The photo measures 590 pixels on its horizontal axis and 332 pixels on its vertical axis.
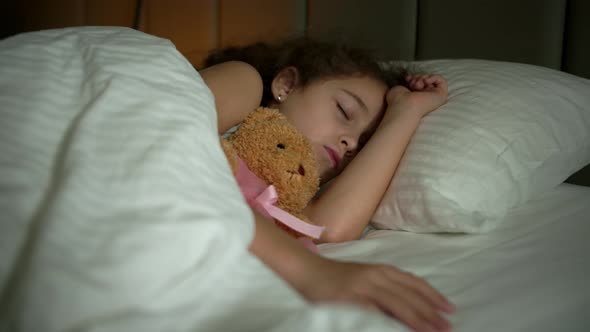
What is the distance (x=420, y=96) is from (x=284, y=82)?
0.34m

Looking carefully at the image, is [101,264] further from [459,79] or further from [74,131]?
[459,79]

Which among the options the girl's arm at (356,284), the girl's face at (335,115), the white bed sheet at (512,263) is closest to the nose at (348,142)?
the girl's face at (335,115)

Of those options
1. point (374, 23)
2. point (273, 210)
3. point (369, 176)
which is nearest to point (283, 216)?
point (273, 210)

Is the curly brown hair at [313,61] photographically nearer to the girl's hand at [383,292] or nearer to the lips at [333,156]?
the lips at [333,156]

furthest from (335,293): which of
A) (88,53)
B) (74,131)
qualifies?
(88,53)

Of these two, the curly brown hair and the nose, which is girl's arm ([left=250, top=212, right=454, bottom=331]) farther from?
the curly brown hair

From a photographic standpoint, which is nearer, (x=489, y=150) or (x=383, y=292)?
(x=383, y=292)

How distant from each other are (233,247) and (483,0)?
1.08 m

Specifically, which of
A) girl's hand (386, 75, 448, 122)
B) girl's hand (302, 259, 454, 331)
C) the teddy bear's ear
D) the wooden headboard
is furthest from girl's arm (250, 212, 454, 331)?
the wooden headboard

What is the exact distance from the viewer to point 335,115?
906mm

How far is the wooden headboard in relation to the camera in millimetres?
1057

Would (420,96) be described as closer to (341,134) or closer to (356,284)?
(341,134)

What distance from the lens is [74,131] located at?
0.44 meters

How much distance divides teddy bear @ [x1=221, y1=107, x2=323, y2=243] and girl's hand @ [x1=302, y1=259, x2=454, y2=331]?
218mm
